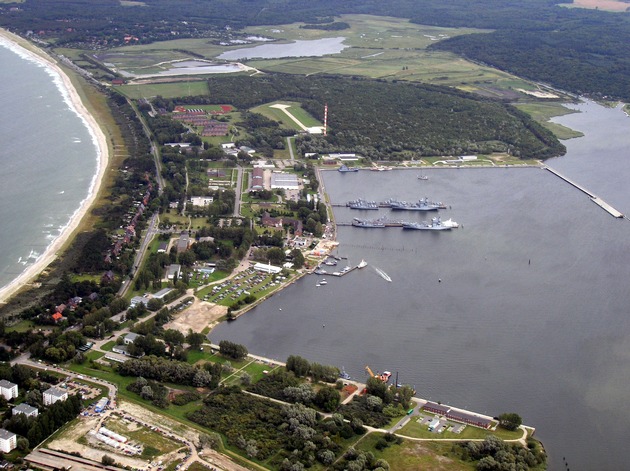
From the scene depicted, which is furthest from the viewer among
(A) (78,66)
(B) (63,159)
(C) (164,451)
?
(A) (78,66)

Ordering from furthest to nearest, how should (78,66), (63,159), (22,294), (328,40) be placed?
(328,40)
(78,66)
(63,159)
(22,294)

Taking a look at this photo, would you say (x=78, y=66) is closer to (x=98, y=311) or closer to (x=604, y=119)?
(x=604, y=119)

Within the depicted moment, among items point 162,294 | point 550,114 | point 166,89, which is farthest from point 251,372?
point 550,114

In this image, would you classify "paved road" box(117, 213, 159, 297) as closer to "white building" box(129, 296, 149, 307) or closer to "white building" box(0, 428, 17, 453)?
"white building" box(129, 296, 149, 307)

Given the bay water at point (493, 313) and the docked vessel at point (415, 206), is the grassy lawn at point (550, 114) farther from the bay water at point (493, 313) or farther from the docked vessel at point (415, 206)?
the docked vessel at point (415, 206)

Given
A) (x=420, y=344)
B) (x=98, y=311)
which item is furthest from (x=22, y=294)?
(x=420, y=344)

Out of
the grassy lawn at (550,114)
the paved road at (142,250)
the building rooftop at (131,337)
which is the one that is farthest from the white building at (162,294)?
the grassy lawn at (550,114)
